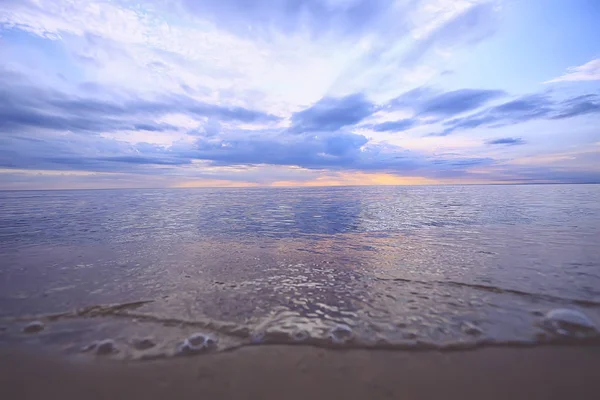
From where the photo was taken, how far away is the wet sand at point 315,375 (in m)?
3.20

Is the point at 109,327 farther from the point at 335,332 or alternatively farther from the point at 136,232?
the point at 136,232

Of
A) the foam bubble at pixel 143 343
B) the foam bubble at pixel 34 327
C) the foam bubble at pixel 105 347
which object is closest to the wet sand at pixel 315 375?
the foam bubble at pixel 105 347

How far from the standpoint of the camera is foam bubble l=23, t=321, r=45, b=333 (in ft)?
15.5

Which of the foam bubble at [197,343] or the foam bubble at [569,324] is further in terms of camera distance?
the foam bubble at [569,324]

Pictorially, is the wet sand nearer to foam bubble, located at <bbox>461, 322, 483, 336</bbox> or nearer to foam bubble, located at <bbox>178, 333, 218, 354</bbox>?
foam bubble, located at <bbox>178, 333, 218, 354</bbox>

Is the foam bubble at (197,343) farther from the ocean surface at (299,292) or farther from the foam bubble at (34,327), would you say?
the foam bubble at (34,327)


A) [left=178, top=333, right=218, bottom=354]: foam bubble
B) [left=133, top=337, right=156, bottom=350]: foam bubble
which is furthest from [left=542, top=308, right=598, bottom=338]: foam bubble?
[left=133, top=337, right=156, bottom=350]: foam bubble

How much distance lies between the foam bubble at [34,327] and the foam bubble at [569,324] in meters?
8.86

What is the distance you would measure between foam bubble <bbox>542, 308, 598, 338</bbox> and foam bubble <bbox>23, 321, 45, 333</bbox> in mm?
8862

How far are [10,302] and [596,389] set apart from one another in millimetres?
10258

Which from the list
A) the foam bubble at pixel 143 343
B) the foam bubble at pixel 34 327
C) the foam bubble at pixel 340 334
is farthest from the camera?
the foam bubble at pixel 34 327

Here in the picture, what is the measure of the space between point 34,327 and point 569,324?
9432 millimetres

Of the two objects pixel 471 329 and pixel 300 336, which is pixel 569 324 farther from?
pixel 300 336

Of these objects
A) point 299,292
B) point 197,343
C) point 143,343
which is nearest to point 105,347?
point 143,343
